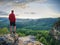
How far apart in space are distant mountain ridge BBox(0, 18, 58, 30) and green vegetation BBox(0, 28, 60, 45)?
0.11m

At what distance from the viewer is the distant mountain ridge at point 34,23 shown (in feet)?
23.1

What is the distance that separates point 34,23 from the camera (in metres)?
7.08

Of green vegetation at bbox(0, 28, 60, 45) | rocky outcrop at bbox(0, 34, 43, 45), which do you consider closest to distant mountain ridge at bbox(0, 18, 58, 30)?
green vegetation at bbox(0, 28, 60, 45)

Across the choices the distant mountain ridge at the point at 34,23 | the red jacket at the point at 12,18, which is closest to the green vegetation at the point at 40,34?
the distant mountain ridge at the point at 34,23

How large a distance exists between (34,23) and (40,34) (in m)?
0.35

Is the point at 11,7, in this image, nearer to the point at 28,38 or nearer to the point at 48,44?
the point at 28,38

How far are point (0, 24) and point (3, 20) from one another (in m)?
0.13

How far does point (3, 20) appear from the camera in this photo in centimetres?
707

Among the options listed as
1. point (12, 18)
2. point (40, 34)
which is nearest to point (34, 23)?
point (40, 34)

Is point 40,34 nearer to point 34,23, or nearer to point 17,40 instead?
point 34,23

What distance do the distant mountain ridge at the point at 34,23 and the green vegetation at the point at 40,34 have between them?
0.35 ft

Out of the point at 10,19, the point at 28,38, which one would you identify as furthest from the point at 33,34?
the point at 10,19

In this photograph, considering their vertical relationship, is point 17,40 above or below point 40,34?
below

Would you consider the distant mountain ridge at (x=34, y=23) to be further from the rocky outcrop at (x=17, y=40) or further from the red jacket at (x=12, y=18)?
the rocky outcrop at (x=17, y=40)
